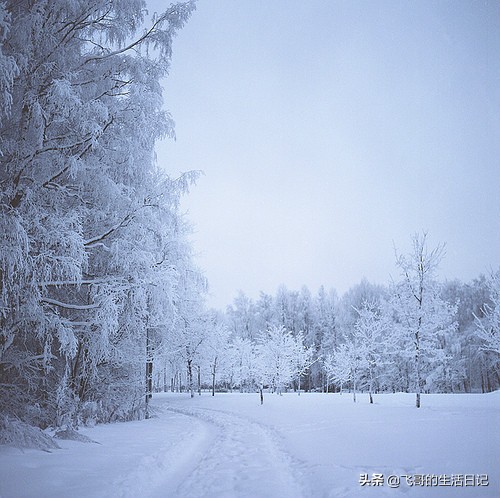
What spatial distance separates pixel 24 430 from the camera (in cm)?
680

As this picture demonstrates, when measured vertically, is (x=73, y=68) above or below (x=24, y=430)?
above

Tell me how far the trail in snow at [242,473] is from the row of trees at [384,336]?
38.4 ft

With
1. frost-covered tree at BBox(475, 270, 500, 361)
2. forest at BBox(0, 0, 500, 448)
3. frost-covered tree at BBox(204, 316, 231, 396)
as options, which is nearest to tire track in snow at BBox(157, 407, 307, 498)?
forest at BBox(0, 0, 500, 448)

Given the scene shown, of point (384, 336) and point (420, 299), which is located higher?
point (420, 299)

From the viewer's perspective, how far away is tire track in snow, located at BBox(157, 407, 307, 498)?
538 cm

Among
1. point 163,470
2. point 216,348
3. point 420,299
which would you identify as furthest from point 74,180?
point 216,348

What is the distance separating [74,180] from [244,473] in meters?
7.94

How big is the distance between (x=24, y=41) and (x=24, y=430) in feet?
26.3

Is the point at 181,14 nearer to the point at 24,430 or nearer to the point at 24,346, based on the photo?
the point at 24,346

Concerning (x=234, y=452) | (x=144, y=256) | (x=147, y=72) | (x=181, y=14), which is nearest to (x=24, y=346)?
(x=144, y=256)

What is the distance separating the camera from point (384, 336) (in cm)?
2672

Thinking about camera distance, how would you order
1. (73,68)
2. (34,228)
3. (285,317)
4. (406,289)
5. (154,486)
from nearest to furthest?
(154,486), (34,228), (73,68), (406,289), (285,317)

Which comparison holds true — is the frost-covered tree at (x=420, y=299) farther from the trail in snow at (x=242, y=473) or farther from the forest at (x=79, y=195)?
the forest at (x=79, y=195)

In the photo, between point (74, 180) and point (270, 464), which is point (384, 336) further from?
point (74, 180)
